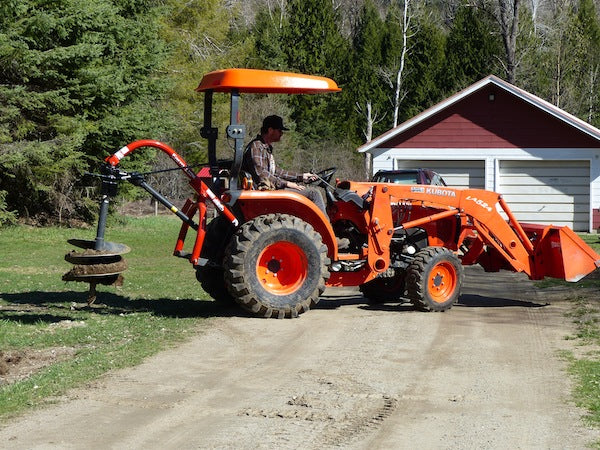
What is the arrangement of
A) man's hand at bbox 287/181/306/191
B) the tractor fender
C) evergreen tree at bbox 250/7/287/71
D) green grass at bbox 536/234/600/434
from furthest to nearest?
evergreen tree at bbox 250/7/287/71 → man's hand at bbox 287/181/306/191 → the tractor fender → green grass at bbox 536/234/600/434

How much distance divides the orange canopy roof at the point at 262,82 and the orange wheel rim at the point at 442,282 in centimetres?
267

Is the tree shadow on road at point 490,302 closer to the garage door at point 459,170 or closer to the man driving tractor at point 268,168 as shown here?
the man driving tractor at point 268,168

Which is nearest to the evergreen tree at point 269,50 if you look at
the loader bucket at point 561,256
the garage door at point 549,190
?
the garage door at point 549,190

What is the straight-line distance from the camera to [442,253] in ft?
42.1

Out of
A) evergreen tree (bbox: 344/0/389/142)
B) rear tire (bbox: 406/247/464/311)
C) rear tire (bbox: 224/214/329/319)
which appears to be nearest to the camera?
rear tire (bbox: 224/214/329/319)

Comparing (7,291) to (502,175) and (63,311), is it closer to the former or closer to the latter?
(63,311)

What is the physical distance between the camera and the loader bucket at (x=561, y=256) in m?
13.2

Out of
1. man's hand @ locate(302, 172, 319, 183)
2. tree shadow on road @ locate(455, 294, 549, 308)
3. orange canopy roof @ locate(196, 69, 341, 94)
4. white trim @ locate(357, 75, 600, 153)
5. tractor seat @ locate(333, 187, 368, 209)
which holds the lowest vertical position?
tree shadow on road @ locate(455, 294, 549, 308)

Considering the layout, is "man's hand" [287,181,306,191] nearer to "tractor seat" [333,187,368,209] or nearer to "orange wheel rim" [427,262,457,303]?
"tractor seat" [333,187,368,209]

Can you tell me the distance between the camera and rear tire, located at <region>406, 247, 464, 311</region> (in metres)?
12.6

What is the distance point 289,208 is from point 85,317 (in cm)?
274

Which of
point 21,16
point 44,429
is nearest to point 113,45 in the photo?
point 21,16

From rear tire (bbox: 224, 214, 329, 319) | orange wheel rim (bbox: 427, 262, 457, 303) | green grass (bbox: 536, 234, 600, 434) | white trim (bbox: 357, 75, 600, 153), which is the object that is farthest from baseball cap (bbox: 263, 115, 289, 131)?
white trim (bbox: 357, 75, 600, 153)

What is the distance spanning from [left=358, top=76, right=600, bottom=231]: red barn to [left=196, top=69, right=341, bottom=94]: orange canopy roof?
70.1 ft
